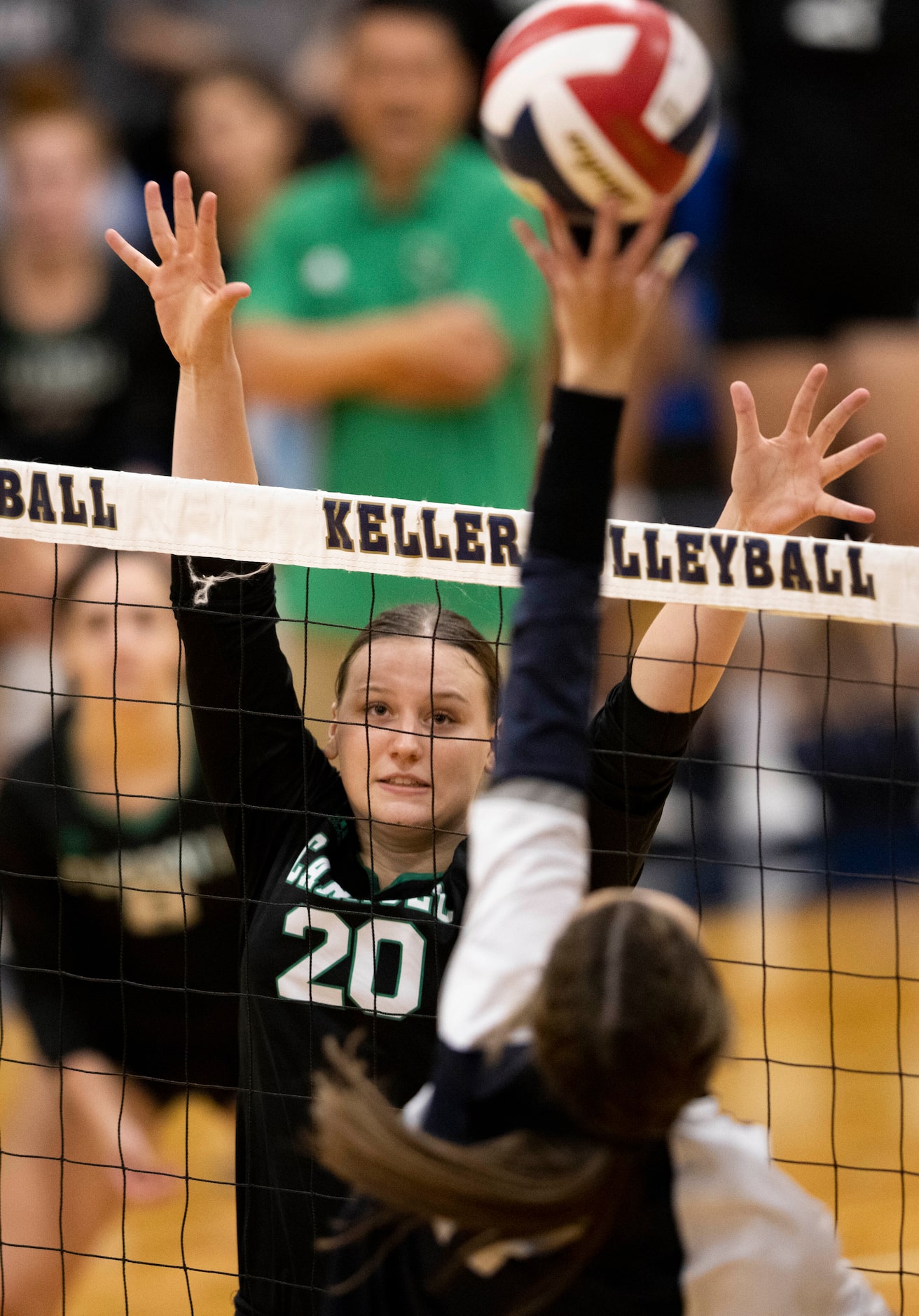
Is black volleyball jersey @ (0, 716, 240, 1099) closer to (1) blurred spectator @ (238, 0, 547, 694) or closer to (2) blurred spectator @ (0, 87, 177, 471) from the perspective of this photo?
(1) blurred spectator @ (238, 0, 547, 694)

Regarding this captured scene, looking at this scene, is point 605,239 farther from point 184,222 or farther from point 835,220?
point 835,220

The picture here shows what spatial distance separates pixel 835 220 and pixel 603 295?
17.1 ft

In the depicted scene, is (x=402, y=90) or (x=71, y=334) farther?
(x=71, y=334)

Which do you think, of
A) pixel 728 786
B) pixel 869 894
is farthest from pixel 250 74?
pixel 869 894

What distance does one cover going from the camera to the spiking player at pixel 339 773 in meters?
2.26

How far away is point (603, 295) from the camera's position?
154 cm

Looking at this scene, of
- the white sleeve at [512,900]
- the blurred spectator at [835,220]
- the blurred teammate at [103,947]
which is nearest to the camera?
the white sleeve at [512,900]

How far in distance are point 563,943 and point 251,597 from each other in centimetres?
104

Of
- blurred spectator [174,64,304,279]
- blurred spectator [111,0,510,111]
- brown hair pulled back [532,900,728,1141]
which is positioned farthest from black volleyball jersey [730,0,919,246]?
brown hair pulled back [532,900,728,1141]

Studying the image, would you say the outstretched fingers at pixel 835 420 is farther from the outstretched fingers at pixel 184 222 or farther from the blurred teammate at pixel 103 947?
the blurred teammate at pixel 103 947

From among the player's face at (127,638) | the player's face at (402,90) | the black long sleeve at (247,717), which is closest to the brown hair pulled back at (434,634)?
the black long sleeve at (247,717)

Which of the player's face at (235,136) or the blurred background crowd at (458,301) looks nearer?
the blurred background crowd at (458,301)

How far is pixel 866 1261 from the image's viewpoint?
3.78 m

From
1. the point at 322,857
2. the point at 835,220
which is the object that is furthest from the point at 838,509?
the point at 835,220
